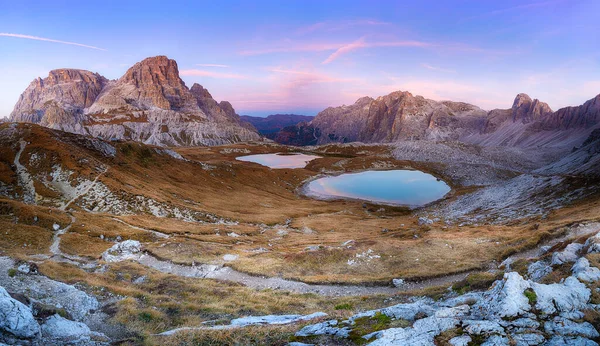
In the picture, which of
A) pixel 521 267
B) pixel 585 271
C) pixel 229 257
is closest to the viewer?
pixel 585 271

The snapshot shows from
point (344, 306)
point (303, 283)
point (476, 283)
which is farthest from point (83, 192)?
point (476, 283)

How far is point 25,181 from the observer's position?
218ft

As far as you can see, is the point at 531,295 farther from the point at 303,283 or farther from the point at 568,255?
the point at 303,283

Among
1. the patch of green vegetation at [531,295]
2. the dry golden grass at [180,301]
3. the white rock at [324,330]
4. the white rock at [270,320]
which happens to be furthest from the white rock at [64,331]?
the patch of green vegetation at [531,295]

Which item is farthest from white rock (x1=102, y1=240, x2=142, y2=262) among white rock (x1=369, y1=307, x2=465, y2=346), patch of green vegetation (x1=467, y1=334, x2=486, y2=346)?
patch of green vegetation (x1=467, y1=334, x2=486, y2=346)

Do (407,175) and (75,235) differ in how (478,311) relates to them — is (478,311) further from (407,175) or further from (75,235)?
(407,175)

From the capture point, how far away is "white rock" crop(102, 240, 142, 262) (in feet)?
128

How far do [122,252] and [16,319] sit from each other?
105 ft

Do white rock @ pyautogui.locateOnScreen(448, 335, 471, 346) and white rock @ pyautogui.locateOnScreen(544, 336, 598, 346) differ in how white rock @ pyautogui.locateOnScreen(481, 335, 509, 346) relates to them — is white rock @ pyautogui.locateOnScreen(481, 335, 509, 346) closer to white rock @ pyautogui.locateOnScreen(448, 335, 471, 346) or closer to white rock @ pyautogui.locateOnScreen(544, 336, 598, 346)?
white rock @ pyautogui.locateOnScreen(448, 335, 471, 346)

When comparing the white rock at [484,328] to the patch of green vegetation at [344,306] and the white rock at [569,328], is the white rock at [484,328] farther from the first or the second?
the patch of green vegetation at [344,306]

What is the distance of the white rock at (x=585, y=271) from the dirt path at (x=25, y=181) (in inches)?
3211

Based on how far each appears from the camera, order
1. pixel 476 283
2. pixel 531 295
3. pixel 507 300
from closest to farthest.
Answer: pixel 507 300 < pixel 531 295 < pixel 476 283

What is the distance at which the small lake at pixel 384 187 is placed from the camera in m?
128

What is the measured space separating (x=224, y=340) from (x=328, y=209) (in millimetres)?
94010
